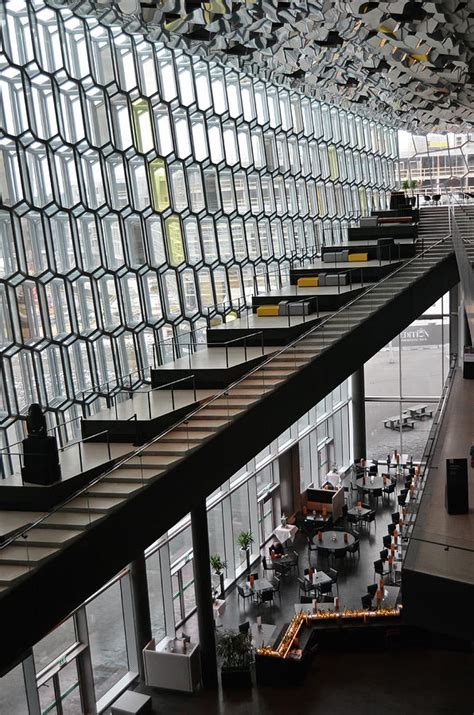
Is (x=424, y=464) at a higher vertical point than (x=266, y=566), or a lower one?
higher

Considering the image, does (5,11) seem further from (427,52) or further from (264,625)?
(264,625)

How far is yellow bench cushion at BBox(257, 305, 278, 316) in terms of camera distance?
61.8 feet

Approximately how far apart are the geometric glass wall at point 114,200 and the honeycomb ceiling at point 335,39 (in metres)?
1.11

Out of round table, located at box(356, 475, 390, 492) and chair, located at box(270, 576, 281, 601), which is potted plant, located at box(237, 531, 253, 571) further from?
round table, located at box(356, 475, 390, 492)

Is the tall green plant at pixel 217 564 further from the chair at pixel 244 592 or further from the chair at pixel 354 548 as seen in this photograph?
the chair at pixel 354 548

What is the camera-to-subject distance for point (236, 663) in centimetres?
1678

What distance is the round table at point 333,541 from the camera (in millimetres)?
22594

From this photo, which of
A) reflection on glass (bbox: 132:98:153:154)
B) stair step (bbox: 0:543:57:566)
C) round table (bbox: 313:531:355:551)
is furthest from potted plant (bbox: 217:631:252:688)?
reflection on glass (bbox: 132:98:153:154)

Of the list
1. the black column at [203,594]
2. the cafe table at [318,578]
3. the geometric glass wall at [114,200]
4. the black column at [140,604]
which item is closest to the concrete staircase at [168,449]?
the geometric glass wall at [114,200]

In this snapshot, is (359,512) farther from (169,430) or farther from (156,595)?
(169,430)

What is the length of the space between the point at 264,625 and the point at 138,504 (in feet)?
32.4

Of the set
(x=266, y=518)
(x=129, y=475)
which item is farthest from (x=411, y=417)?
(x=129, y=475)

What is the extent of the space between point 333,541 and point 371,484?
571 cm

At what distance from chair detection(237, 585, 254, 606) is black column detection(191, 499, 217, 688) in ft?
11.1
